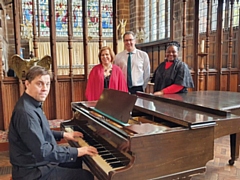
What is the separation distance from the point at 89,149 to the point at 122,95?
0.43m

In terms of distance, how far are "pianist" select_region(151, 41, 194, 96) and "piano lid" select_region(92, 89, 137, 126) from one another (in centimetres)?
95

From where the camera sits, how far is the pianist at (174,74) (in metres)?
2.71

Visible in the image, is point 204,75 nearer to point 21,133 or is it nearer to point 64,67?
point 21,133

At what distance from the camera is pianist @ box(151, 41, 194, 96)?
8.90ft

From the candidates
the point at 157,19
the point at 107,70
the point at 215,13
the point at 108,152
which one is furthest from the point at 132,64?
the point at 157,19

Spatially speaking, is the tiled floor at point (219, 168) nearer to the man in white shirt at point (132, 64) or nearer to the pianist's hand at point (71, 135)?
the pianist's hand at point (71, 135)

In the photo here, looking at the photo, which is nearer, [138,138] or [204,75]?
[138,138]

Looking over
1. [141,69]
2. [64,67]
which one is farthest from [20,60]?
[64,67]

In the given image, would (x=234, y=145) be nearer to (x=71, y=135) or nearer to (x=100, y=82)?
(x=100, y=82)

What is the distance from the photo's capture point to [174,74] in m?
2.74

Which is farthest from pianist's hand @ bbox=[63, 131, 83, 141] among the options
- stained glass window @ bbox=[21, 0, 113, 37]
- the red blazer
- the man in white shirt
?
stained glass window @ bbox=[21, 0, 113, 37]

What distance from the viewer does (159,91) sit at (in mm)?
2879

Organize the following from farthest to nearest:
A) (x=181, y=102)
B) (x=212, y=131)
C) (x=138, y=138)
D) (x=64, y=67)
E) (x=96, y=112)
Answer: (x=64, y=67), (x=181, y=102), (x=96, y=112), (x=212, y=131), (x=138, y=138)

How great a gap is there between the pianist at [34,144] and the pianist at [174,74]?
145 centimetres
